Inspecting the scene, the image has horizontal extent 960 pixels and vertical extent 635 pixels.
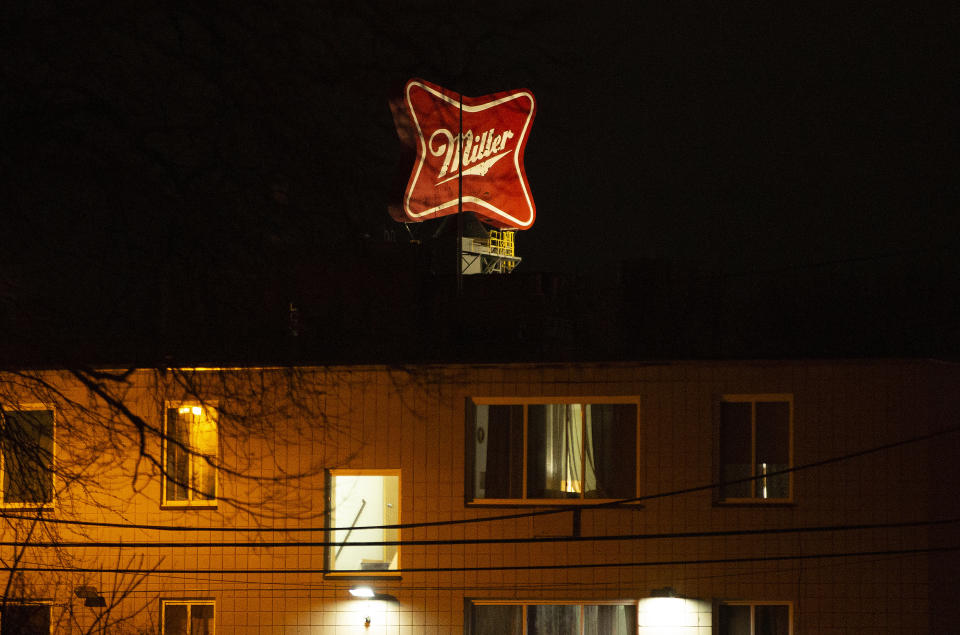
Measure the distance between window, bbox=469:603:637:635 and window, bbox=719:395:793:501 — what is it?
2.33 metres

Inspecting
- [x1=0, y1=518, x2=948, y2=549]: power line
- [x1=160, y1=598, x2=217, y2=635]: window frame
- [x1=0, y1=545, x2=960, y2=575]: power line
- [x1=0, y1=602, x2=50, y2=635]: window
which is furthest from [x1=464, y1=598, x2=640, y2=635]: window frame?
[x1=0, y1=602, x2=50, y2=635]: window

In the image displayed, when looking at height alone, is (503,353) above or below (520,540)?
above

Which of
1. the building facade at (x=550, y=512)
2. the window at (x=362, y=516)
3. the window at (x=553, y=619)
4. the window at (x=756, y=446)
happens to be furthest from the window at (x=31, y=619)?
the window at (x=756, y=446)

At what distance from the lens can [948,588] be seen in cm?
1627

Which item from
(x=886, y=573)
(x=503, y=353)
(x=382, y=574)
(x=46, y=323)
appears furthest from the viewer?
(x=503, y=353)

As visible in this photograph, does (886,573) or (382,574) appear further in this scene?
(382,574)

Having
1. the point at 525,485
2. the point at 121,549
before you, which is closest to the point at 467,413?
the point at 525,485

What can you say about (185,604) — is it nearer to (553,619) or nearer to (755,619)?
(553,619)

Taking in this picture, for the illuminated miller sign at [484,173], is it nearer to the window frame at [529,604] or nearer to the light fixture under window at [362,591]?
the light fixture under window at [362,591]

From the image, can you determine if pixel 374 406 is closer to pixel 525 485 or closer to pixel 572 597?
pixel 525 485

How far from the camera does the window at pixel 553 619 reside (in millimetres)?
16688

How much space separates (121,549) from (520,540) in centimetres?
613

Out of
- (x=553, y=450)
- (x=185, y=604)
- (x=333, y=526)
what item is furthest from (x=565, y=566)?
(x=185, y=604)

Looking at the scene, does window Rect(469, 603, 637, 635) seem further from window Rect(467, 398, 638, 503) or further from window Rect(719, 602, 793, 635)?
window Rect(467, 398, 638, 503)
